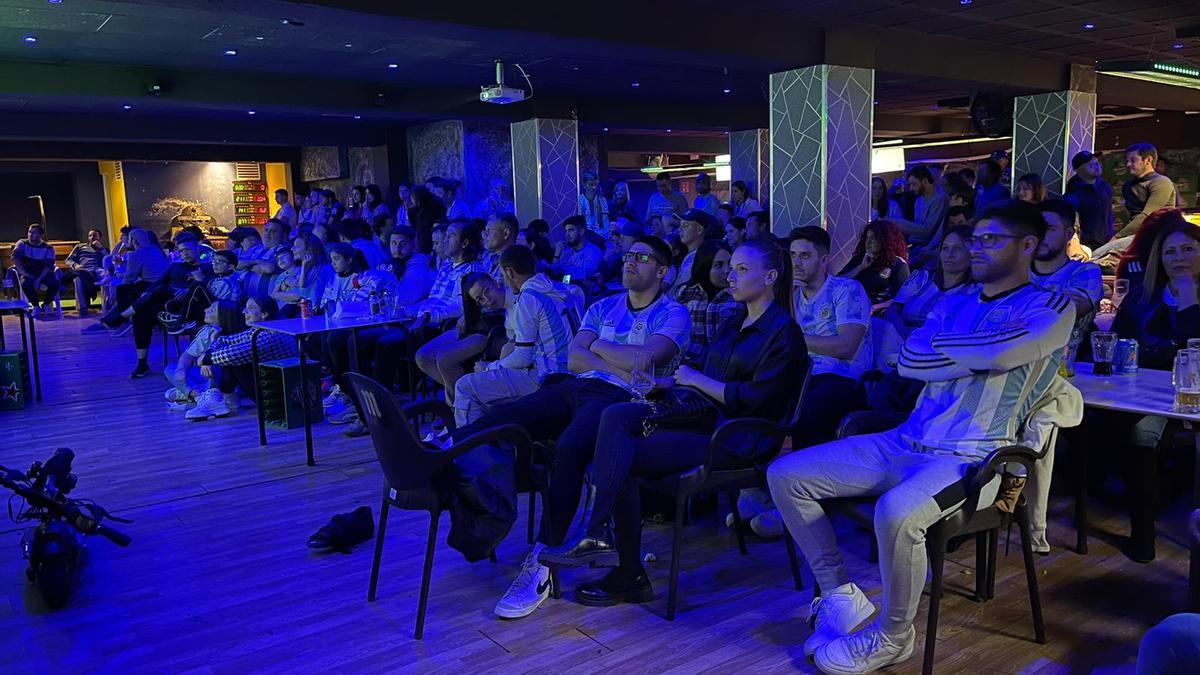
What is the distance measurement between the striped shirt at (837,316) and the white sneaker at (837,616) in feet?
4.42

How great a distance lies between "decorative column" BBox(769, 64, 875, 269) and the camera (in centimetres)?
885

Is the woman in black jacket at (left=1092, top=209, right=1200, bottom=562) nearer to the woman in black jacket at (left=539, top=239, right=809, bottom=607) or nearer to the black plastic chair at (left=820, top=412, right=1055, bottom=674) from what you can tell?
the black plastic chair at (left=820, top=412, right=1055, bottom=674)

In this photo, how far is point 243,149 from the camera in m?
17.9

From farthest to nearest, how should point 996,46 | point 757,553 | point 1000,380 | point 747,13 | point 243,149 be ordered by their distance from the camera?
1. point 243,149
2. point 996,46
3. point 747,13
4. point 757,553
5. point 1000,380

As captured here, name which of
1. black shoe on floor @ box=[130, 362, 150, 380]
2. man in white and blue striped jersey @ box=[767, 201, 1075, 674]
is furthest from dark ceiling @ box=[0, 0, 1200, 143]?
man in white and blue striped jersey @ box=[767, 201, 1075, 674]

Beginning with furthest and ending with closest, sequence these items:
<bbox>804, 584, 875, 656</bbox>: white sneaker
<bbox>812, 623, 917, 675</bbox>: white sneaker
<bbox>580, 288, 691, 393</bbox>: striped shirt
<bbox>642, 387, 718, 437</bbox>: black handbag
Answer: <bbox>580, 288, 691, 393</bbox>: striped shirt, <bbox>642, 387, 718, 437</bbox>: black handbag, <bbox>804, 584, 875, 656</bbox>: white sneaker, <bbox>812, 623, 917, 675</bbox>: white sneaker

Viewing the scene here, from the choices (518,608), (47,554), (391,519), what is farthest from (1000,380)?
(47,554)

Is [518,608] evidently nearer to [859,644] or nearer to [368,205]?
[859,644]

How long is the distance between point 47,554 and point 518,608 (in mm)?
1719

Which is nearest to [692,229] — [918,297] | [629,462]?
[918,297]

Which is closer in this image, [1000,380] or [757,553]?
[1000,380]

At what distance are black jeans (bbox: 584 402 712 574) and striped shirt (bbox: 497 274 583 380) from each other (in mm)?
1146

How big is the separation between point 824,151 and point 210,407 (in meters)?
5.96

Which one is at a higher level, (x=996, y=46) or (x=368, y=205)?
(x=996, y=46)
